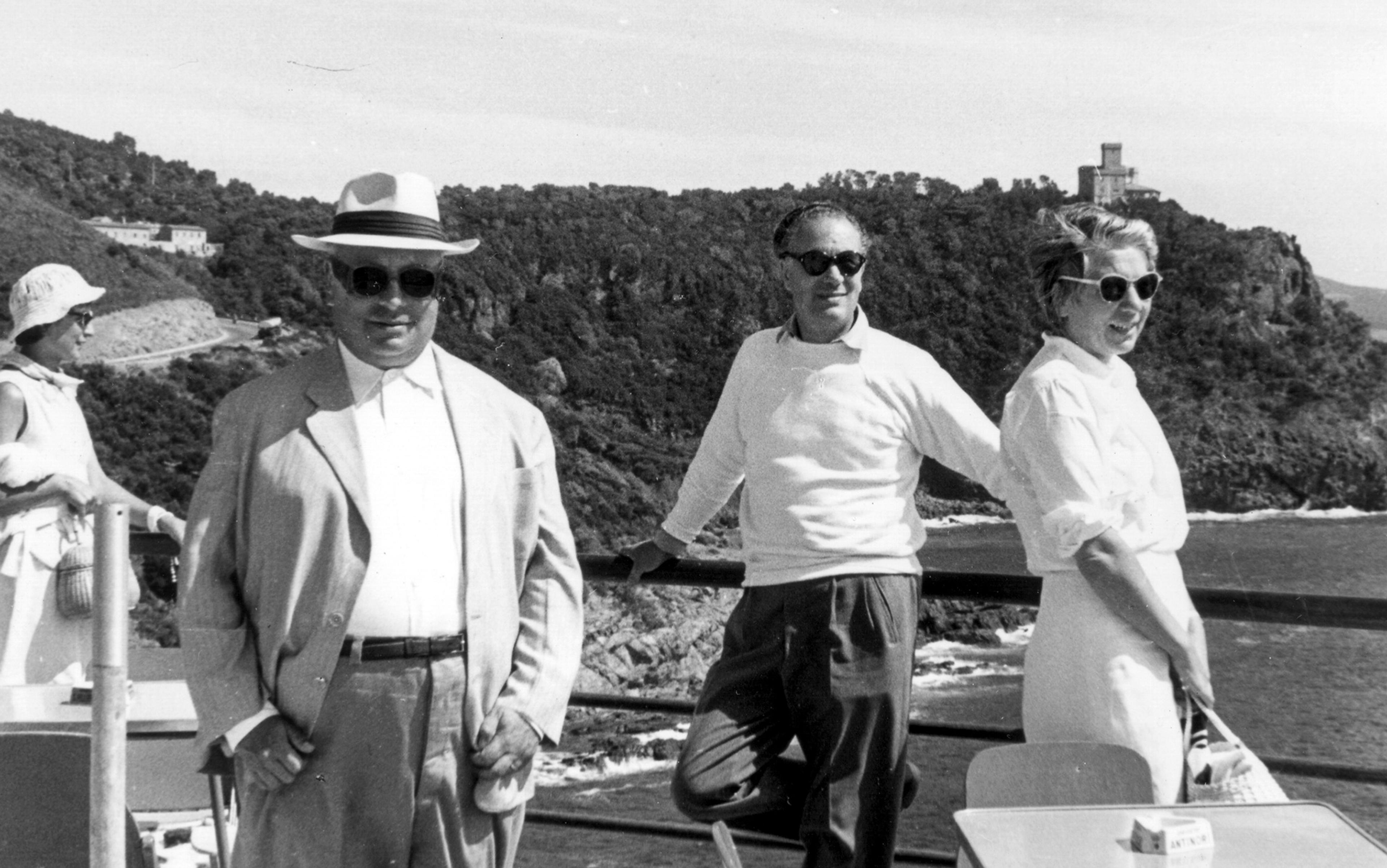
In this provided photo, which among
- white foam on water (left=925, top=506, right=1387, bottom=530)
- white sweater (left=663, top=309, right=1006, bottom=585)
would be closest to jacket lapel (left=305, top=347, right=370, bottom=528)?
white sweater (left=663, top=309, right=1006, bottom=585)

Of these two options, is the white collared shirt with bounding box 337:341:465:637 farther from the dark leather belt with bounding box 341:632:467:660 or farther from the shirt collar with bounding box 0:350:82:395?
the shirt collar with bounding box 0:350:82:395

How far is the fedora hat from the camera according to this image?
1.84m

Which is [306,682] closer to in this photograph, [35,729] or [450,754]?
[450,754]

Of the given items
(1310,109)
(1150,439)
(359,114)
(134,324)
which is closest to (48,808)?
(1150,439)

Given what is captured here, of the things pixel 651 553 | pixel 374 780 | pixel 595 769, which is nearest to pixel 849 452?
pixel 651 553

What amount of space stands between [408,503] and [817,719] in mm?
833

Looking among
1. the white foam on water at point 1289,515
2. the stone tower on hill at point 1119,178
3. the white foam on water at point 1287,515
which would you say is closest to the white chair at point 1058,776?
the stone tower on hill at point 1119,178

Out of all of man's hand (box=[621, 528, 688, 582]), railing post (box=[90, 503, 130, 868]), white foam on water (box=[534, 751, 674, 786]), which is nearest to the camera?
railing post (box=[90, 503, 130, 868])

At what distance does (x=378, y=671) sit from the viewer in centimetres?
177

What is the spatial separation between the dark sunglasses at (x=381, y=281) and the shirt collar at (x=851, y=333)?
2.55ft

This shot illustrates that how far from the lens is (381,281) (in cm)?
185

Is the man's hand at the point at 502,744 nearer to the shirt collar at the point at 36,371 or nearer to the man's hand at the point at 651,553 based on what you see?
the man's hand at the point at 651,553

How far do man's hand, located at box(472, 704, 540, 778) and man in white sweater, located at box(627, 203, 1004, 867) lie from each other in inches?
21.9

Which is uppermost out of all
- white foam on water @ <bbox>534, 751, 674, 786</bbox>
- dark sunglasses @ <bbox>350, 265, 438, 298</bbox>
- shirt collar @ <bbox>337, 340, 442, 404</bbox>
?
dark sunglasses @ <bbox>350, 265, 438, 298</bbox>
